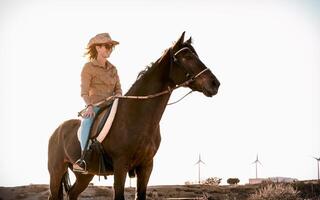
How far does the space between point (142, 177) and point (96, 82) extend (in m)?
2.43

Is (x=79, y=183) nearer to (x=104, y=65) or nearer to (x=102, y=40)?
(x=104, y=65)

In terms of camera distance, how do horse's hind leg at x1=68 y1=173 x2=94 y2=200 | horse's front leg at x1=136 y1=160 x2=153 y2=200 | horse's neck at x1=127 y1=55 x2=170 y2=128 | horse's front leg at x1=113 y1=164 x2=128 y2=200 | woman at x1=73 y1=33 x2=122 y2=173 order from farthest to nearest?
horse's hind leg at x1=68 y1=173 x2=94 y2=200, woman at x1=73 y1=33 x2=122 y2=173, horse's front leg at x1=136 y1=160 x2=153 y2=200, horse's neck at x1=127 y1=55 x2=170 y2=128, horse's front leg at x1=113 y1=164 x2=128 y2=200

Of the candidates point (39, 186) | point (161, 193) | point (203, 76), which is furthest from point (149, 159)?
point (39, 186)

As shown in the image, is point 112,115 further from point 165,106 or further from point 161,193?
point 161,193

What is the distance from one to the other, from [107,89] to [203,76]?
2.70 metres

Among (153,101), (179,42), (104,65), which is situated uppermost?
(179,42)

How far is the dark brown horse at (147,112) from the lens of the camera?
29.5 ft

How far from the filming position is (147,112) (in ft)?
30.5

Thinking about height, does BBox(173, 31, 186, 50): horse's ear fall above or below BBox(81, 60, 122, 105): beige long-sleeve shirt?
above

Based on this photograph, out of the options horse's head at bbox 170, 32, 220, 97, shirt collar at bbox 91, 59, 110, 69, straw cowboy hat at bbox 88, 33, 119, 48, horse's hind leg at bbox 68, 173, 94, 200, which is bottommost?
horse's hind leg at bbox 68, 173, 94, 200

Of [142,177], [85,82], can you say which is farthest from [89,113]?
[142,177]

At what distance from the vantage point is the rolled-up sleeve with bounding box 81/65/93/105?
34.3 feet

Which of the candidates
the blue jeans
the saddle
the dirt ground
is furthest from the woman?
the dirt ground

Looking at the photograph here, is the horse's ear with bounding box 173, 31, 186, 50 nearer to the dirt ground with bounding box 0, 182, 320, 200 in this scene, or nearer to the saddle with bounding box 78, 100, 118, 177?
the saddle with bounding box 78, 100, 118, 177
